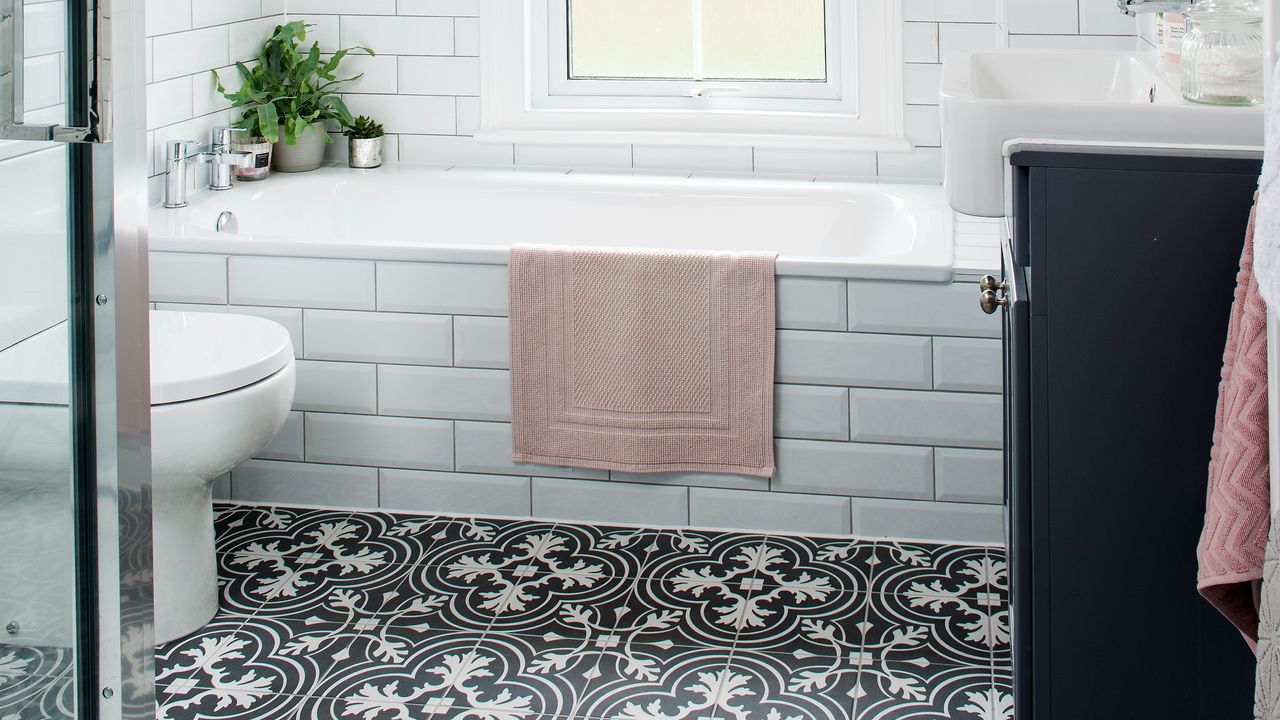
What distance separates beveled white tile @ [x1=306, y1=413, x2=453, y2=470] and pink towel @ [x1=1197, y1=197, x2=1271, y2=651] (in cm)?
192

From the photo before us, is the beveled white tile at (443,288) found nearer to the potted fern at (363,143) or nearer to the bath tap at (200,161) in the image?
the bath tap at (200,161)

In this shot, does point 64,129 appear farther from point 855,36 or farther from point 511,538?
point 855,36

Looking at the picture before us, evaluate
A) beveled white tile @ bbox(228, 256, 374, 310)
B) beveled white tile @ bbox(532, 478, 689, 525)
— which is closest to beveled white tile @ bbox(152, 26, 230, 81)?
beveled white tile @ bbox(228, 256, 374, 310)

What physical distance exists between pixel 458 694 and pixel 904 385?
1100mm

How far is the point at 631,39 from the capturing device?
4.00 meters

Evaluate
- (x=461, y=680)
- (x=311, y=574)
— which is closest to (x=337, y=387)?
(x=311, y=574)

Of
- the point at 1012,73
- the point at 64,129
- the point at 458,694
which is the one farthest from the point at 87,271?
the point at 1012,73

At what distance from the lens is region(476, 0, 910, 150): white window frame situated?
3805 mm

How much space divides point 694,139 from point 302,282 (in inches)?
51.3

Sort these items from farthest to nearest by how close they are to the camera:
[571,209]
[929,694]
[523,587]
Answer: [571,209]
[523,587]
[929,694]

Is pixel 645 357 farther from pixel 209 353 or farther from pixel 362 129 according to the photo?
pixel 362 129

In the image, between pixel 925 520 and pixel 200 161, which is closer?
pixel 925 520

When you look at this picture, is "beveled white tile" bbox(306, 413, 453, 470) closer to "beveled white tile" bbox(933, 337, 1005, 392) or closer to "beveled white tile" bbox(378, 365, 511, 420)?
"beveled white tile" bbox(378, 365, 511, 420)

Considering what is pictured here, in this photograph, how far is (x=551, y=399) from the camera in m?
2.97
